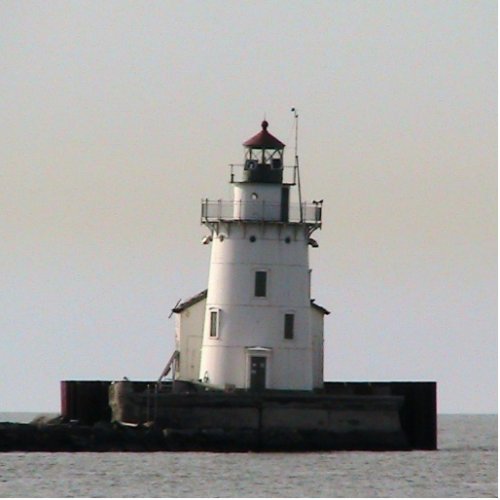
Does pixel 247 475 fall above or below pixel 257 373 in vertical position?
below

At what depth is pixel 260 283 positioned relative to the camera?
61.2m

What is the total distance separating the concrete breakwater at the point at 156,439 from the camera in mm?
59344

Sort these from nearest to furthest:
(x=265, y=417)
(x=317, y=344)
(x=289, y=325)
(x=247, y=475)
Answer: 1. (x=247, y=475)
2. (x=265, y=417)
3. (x=289, y=325)
4. (x=317, y=344)

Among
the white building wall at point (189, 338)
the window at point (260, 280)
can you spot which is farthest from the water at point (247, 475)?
the white building wall at point (189, 338)

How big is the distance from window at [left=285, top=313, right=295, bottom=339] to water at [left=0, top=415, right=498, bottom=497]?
330 cm

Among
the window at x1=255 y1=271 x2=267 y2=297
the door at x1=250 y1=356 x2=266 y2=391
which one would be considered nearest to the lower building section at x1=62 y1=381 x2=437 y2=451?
the door at x1=250 y1=356 x2=266 y2=391

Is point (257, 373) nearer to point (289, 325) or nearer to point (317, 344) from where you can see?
point (289, 325)

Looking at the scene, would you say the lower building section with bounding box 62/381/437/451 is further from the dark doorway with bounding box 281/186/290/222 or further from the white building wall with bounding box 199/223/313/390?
the dark doorway with bounding box 281/186/290/222

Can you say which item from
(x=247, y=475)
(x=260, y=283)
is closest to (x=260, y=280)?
(x=260, y=283)

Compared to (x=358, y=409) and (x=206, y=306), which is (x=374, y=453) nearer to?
(x=358, y=409)

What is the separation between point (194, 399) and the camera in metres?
60.2

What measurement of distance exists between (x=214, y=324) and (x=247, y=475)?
9.48 metres

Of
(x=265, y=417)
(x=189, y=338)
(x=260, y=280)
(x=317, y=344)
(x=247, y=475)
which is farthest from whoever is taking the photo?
(x=189, y=338)

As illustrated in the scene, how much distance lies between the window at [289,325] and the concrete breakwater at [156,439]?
2.62 meters
